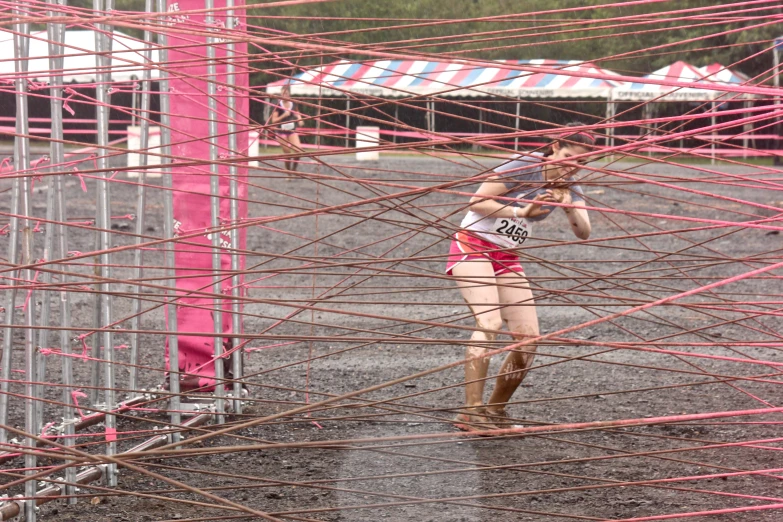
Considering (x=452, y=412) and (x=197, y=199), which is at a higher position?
(x=197, y=199)

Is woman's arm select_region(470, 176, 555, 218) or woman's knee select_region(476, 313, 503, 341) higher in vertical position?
woman's arm select_region(470, 176, 555, 218)

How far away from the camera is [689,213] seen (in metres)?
12.1

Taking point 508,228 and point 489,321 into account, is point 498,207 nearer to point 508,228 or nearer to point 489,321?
point 508,228

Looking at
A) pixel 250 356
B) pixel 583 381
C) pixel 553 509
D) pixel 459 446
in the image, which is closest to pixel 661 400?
pixel 583 381

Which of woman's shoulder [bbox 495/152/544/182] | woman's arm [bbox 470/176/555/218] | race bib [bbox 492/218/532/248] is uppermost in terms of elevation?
woman's shoulder [bbox 495/152/544/182]

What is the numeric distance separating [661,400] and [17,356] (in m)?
3.58

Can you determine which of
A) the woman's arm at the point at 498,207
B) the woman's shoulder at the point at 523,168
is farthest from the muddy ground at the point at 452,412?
the woman's arm at the point at 498,207

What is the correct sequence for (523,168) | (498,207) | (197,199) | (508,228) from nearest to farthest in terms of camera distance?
1. (523,168)
2. (498,207)
3. (508,228)
4. (197,199)

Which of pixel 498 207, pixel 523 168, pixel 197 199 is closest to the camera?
pixel 523 168

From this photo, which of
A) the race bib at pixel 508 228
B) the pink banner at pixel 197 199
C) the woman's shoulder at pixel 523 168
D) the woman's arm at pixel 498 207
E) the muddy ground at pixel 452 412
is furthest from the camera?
the pink banner at pixel 197 199

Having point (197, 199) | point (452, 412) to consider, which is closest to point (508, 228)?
point (452, 412)

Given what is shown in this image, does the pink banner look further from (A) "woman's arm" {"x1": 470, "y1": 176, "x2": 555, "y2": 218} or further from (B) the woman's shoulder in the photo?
(B) the woman's shoulder

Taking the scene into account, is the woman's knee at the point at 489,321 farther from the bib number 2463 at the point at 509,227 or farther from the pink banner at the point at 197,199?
the pink banner at the point at 197,199

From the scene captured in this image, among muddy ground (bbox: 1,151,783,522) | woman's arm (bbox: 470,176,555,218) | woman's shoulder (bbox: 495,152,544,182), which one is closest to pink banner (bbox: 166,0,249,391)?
muddy ground (bbox: 1,151,783,522)
